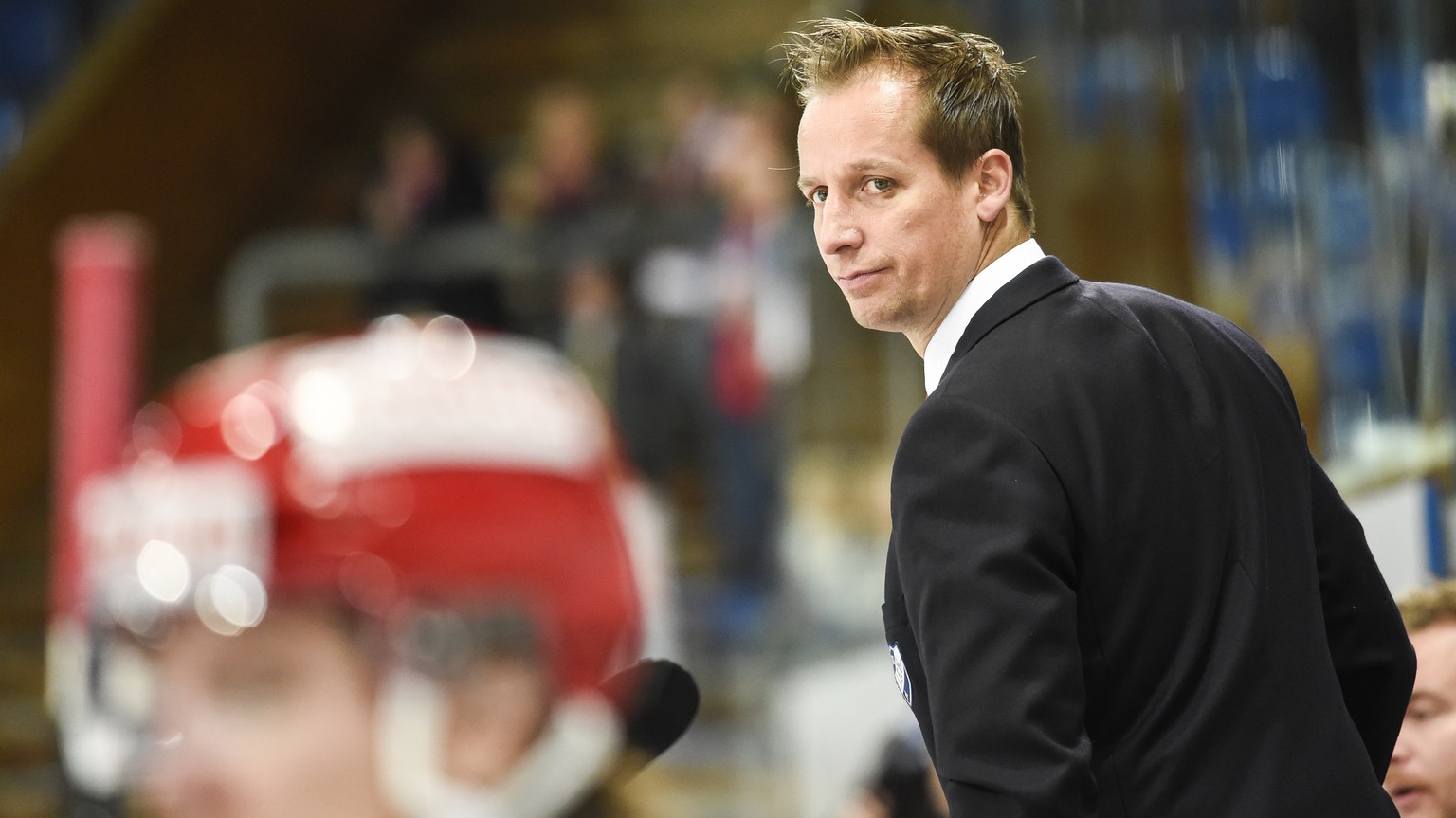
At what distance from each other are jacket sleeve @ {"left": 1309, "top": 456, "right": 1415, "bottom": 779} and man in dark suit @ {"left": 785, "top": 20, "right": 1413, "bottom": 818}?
0.11 feet

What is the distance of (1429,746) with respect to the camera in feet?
4.93

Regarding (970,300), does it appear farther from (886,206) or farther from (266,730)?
(266,730)

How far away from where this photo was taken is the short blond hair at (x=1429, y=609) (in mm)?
1564

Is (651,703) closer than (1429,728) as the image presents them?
Yes

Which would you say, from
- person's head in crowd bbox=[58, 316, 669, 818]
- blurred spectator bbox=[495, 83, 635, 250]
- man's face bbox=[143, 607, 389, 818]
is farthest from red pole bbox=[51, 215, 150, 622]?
blurred spectator bbox=[495, 83, 635, 250]

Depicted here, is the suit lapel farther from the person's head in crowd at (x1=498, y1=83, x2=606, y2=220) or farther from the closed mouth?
the person's head in crowd at (x1=498, y1=83, x2=606, y2=220)

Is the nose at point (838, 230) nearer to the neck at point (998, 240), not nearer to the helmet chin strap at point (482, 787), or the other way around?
the neck at point (998, 240)

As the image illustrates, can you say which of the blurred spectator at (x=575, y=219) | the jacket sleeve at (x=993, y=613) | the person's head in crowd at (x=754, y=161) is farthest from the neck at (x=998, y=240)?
the blurred spectator at (x=575, y=219)

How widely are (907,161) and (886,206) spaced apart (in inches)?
1.1

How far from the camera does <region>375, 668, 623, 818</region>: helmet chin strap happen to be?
2.25 ft

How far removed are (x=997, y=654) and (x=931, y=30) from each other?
1.22ft

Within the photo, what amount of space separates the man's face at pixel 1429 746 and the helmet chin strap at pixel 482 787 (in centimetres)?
94

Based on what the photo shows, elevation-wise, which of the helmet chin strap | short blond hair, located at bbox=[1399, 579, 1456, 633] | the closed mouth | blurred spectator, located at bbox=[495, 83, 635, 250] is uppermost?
the closed mouth

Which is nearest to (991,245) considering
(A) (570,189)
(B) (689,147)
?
(B) (689,147)
